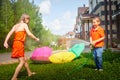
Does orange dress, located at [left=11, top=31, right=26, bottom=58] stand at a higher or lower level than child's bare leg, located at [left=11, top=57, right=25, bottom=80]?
higher

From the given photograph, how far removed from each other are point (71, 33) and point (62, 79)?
10888cm

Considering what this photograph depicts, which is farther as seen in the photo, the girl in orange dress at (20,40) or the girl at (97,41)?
the girl at (97,41)

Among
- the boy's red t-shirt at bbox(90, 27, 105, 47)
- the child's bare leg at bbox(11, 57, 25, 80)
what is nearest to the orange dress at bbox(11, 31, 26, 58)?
the child's bare leg at bbox(11, 57, 25, 80)

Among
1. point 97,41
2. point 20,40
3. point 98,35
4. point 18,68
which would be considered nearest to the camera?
point 18,68

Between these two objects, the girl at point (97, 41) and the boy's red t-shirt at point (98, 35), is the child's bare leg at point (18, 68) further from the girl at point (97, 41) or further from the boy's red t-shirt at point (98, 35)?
the boy's red t-shirt at point (98, 35)

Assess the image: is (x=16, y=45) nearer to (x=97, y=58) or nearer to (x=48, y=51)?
(x=97, y=58)

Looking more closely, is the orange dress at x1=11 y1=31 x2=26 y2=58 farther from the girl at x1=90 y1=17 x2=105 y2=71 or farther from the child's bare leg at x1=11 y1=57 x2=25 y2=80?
the girl at x1=90 y1=17 x2=105 y2=71

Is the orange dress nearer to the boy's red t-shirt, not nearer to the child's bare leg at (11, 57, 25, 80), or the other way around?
the child's bare leg at (11, 57, 25, 80)

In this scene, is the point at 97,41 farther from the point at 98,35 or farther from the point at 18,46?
the point at 18,46

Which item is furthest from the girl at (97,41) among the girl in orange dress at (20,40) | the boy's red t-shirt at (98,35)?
the girl in orange dress at (20,40)

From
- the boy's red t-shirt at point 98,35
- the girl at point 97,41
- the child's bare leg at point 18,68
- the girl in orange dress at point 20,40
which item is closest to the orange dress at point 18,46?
the girl in orange dress at point 20,40

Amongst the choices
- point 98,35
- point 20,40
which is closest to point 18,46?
point 20,40

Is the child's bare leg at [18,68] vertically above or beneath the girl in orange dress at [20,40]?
beneath

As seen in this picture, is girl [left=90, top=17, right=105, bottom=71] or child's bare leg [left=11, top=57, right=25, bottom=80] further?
girl [left=90, top=17, right=105, bottom=71]
